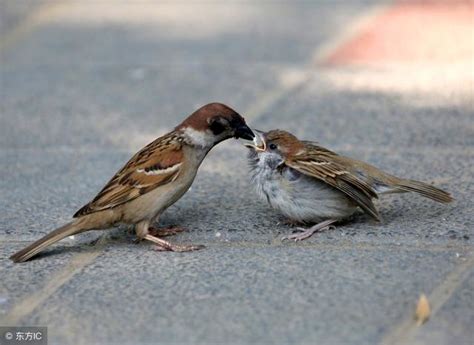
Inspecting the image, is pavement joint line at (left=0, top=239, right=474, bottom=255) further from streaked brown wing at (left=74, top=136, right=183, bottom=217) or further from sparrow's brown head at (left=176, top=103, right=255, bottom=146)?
sparrow's brown head at (left=176, top=103, right=255, bottom=146)

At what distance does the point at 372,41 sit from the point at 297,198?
382 cm

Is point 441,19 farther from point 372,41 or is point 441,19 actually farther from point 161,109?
point 161,109

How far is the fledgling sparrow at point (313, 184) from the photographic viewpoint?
5.83 meters

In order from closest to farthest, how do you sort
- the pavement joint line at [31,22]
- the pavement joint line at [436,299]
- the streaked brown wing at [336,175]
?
the pavement joint line at [436,299]
the streaked brown wing at [336,175]
the pavement joint line at [31,22]

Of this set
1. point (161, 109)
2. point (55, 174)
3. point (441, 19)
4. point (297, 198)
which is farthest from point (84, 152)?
point (441, 19)

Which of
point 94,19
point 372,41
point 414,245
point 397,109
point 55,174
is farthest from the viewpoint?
point 94,19

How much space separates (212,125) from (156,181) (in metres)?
0.45

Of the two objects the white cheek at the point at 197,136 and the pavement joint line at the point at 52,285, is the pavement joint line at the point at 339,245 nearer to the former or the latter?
the pavement joint line at the point at 52,285

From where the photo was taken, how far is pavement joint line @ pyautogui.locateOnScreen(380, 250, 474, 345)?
4.50m

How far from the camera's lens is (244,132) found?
5.90m

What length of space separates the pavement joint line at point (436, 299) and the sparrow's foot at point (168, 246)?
53.7 inches

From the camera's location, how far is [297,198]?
19.2 ft

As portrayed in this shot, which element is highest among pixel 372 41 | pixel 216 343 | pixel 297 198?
pixel 372 41

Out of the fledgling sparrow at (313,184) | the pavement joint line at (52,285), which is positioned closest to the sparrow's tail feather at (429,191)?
the fledgling sparrow at (313,184)
